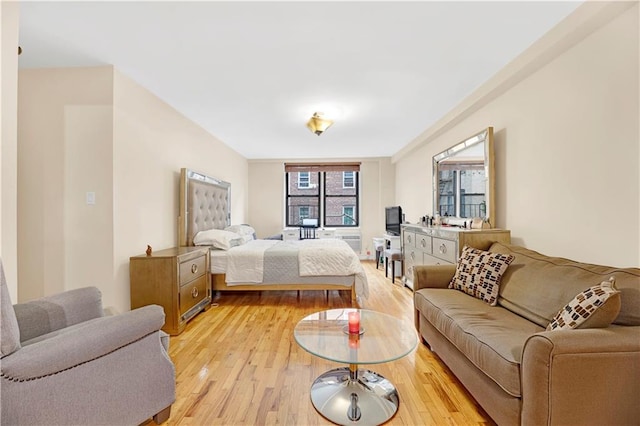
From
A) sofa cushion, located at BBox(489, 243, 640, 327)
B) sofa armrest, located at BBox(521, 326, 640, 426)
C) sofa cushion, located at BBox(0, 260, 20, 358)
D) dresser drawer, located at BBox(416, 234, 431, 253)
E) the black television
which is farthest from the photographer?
the black television

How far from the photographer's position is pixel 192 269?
9.59ft

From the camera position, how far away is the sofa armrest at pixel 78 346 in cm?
103

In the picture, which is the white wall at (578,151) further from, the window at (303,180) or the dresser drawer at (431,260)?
the window at (303,180)

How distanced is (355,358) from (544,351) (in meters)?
0.80

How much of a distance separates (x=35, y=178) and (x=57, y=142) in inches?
14.2

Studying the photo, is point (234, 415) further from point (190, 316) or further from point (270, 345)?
point (190, 316)

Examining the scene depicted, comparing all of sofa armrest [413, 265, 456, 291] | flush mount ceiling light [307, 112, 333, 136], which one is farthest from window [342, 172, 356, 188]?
sofa armrest [413, 265, 456, 291]

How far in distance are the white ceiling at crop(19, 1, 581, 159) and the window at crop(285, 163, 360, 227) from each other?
340cm

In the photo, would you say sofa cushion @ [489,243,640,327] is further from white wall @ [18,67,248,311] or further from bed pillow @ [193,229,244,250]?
white wall @ [18,67,248,311]

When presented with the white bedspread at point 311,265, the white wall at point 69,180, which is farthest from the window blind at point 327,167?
the white wall at point 69,180

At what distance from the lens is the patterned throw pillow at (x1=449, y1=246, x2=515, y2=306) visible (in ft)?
6.73

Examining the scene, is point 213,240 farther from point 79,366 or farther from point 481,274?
point 481,274

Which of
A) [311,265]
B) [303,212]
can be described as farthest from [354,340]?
[303,212]

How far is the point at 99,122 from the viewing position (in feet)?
8.04
